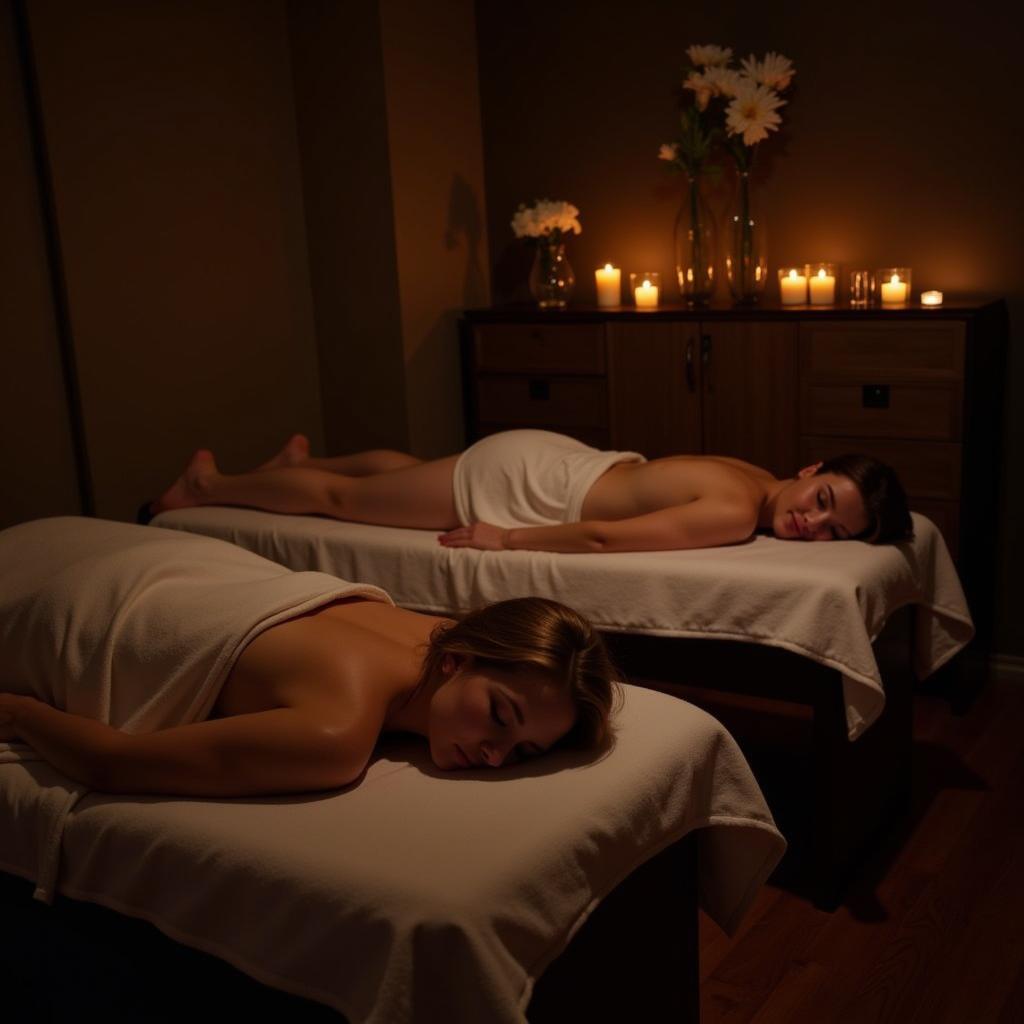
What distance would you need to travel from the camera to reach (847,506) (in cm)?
250

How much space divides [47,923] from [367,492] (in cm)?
164

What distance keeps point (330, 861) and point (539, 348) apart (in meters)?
2.67

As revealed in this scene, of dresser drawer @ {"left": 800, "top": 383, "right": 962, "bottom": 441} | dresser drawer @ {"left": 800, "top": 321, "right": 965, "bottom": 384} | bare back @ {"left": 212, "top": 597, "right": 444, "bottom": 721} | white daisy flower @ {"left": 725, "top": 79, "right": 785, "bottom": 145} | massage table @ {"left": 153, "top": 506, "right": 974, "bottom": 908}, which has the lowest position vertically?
massage table @ {"left": 153, "top": 506, "right": 974, "bottom": 908}

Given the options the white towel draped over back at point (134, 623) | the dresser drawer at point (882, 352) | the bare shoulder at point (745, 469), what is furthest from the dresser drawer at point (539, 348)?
the white towel draped over back at point (134, 623)

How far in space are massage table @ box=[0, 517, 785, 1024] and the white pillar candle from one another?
201 cm

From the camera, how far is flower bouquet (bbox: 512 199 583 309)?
388 cm

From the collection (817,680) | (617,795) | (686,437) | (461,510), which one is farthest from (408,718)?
(686,437)

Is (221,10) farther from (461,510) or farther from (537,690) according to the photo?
(537,690)

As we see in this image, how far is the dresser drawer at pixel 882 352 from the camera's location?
3080 millimetres

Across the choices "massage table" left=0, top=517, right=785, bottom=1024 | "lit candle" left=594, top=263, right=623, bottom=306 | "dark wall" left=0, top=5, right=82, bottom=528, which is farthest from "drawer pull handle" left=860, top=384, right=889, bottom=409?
"dark wall" left=0, top=5, right=82, bottom=528

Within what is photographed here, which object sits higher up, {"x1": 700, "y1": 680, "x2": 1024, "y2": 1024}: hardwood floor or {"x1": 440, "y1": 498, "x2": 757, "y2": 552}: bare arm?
{"x1": 440, "y1": 498, "x2": 757, "y2": 552}: bare arm

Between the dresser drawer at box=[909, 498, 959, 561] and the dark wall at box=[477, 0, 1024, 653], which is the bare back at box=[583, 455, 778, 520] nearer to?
the dresser drawer at box=[909, 498, 959, 561]

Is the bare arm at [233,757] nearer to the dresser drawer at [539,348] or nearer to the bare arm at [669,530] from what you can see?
the bare arm at [669,530]

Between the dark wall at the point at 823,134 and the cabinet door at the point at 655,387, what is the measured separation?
0.45 m
